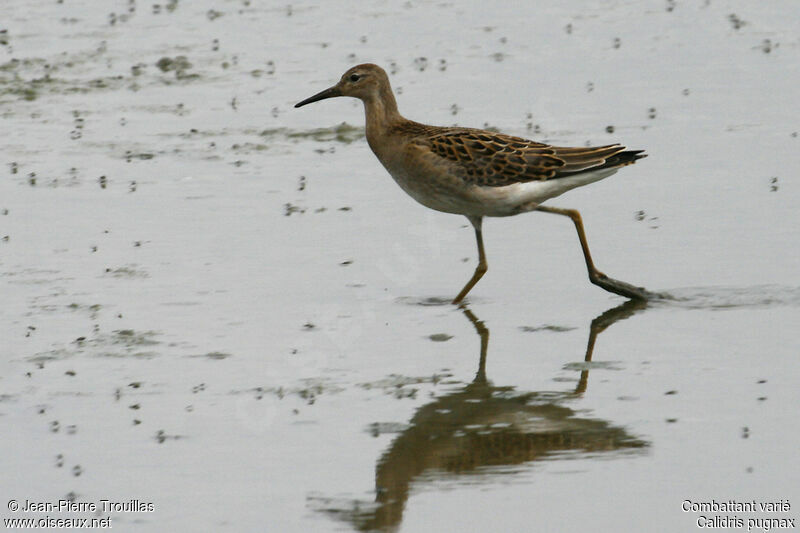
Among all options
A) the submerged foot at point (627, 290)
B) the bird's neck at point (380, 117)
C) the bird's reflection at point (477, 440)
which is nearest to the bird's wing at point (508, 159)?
the bird's neck at point (380, 117)

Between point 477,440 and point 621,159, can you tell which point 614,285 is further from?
point 477,440

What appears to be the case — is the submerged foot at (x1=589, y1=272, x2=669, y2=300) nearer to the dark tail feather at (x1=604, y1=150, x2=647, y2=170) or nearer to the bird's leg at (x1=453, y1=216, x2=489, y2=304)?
the dark tail feather at (x1=604, y1=150, x2=647, y2=170)

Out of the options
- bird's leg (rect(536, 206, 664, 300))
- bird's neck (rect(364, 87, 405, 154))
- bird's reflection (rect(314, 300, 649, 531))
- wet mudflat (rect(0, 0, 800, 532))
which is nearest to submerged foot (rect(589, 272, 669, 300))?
bird's leg (rect(536, 206, 664, 300))

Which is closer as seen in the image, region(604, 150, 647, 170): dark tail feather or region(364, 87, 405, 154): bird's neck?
region(604, 150, 647, 170): dark tail feather

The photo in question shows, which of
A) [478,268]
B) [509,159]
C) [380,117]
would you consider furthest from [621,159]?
[380,117]

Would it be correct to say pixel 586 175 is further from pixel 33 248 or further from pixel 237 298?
pixel 33 248

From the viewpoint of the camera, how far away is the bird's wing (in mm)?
12398

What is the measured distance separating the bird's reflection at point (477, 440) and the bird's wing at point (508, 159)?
2372mm

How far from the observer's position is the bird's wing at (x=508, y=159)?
488 inches

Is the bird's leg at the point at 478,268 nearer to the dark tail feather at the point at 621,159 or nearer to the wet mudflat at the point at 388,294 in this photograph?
the wet mudflat at the point at 388,294

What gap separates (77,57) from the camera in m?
22.7

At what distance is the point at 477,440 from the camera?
9438 mm

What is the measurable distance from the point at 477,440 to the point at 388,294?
356 centimetres

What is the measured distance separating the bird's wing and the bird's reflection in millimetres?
2372
